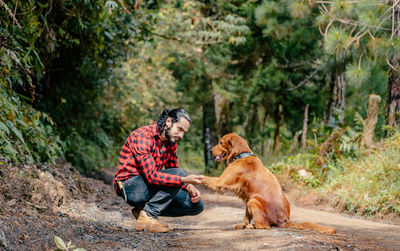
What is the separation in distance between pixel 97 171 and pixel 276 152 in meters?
5.29

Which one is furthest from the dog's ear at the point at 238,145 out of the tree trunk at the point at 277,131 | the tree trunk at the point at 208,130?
the tree trunk at the point at 208,130

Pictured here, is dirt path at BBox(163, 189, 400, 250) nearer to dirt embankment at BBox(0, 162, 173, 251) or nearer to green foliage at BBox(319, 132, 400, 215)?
dirt embankment at BBox(0, 162, 173, 251)

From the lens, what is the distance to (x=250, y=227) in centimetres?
484

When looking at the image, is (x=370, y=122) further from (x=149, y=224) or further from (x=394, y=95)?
(x=149, y=224)

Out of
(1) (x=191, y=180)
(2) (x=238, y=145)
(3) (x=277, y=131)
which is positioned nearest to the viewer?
(1) (x=191, y=180)

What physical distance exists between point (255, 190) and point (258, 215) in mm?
325

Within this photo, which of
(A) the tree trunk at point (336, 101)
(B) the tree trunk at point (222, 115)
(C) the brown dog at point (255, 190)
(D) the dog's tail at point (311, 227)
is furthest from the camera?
(B) the tree trunk at point (222, 115)

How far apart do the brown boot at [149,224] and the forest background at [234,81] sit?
1946 mm

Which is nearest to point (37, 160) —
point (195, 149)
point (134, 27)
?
point (134, 27)

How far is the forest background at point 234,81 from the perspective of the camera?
23.1 ft

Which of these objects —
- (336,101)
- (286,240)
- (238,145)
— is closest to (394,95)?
(336,101)

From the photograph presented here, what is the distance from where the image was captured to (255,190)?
4957 millimetres

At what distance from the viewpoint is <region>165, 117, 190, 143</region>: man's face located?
15.7 feet

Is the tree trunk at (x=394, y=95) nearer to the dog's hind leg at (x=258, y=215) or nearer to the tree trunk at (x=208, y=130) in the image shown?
the dog's hind leg at (x=258, y=215)
